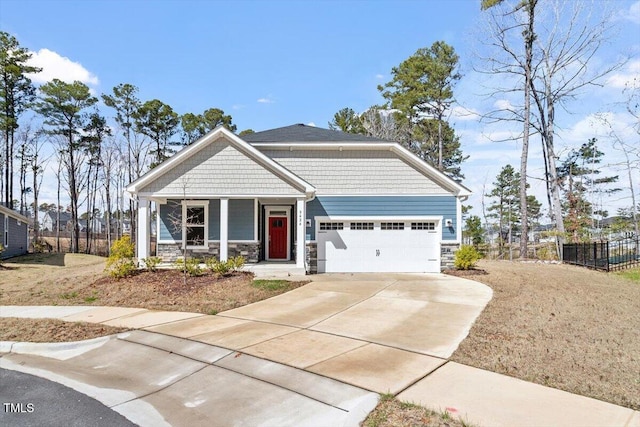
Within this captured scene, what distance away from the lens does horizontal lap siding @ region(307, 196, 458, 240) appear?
48.3ft

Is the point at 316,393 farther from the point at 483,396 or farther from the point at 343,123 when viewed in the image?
the point at 343,123

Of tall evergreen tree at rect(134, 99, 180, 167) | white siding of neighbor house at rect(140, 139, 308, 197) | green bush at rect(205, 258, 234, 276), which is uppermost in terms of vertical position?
tall evergreen tree at rect(134, 99, 180, 167)

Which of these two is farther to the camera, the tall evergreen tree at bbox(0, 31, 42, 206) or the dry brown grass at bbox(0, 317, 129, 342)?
the tall evergreen tree at bbox(0, 31, 42, 206)

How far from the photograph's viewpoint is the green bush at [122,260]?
39.3 feet

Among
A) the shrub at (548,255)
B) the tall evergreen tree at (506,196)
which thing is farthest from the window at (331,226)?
the tall evergreen tree at (506,196)

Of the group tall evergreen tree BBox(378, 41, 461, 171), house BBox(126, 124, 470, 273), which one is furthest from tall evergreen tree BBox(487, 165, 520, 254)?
house BBox(126, 124, 470, 273)

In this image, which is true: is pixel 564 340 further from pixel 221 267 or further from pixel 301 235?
pixel 221 267

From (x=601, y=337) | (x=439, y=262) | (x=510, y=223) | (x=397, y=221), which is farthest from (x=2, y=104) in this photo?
(x=510, y=223)

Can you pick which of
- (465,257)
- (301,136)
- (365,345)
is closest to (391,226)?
(465,257)

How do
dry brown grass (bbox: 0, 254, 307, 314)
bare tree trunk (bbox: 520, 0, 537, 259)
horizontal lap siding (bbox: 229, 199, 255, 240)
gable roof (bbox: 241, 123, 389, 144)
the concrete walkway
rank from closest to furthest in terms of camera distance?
the concrete walkway
dry brown grass (bbox: 0, 254, 307, 314)
horizontal lap siding (bbox: 229, 199, 255, 240)
gable roof (bbox: 241, 123, 389, 144)
bare tree trunk (bbox: 520, 0, 537, 259)

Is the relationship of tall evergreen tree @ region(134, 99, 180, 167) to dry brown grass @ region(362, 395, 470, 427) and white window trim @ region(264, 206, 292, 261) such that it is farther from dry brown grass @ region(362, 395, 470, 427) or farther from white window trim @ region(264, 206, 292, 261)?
dry brown grass @ region(362, 395, 470, 427)

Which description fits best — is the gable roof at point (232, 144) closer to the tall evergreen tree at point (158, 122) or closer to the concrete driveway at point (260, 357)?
the concrete driveway at point (260, 357)

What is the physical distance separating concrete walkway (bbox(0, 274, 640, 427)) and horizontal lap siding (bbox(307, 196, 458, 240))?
426 centimetres

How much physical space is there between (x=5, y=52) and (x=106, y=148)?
10666mm
